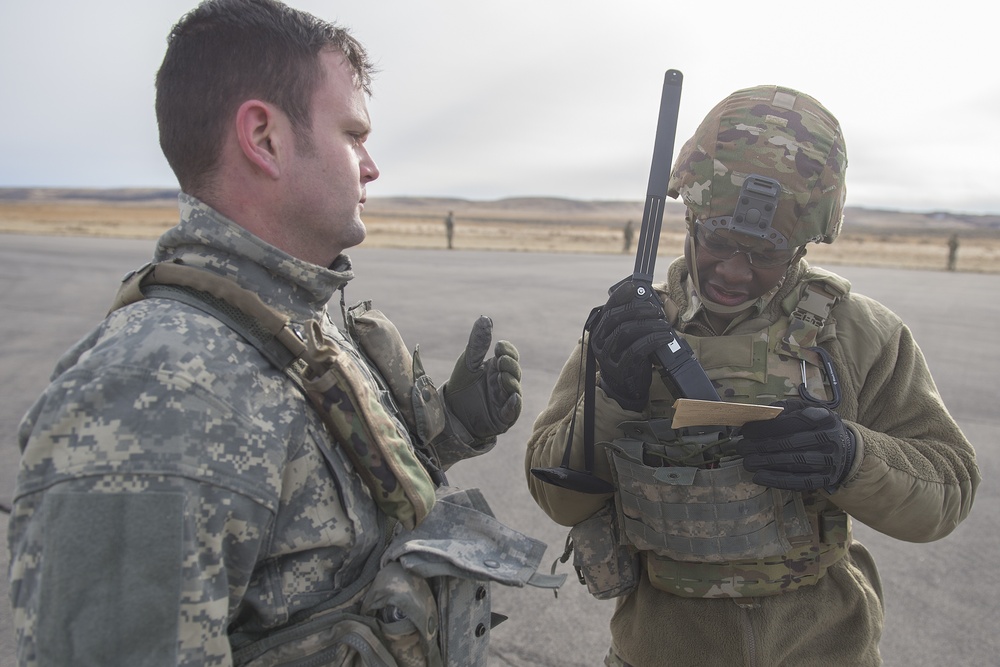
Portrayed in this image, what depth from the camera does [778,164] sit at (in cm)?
194

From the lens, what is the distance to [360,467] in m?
1.42

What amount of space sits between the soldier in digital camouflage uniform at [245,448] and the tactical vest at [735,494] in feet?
1.56

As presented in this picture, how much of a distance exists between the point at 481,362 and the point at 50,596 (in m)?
1.24

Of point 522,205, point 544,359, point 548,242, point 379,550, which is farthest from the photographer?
point 522,205

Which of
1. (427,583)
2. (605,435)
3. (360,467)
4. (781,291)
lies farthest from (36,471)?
(781,291)

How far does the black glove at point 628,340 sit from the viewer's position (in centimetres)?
190

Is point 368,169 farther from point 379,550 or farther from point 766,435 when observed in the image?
point 766,435

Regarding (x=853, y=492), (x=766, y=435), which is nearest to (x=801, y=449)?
(x=766, y=435)

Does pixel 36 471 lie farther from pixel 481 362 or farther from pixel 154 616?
pixel 481 362

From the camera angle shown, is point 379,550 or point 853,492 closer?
point 379,550

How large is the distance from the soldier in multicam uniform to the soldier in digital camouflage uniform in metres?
0.54

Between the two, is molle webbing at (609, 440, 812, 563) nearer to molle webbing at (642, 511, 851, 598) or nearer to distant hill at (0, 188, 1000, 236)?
molle webbing at (642, 511, 851, 598)

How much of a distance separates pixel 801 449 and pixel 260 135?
1455 mm

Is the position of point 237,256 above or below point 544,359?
above
